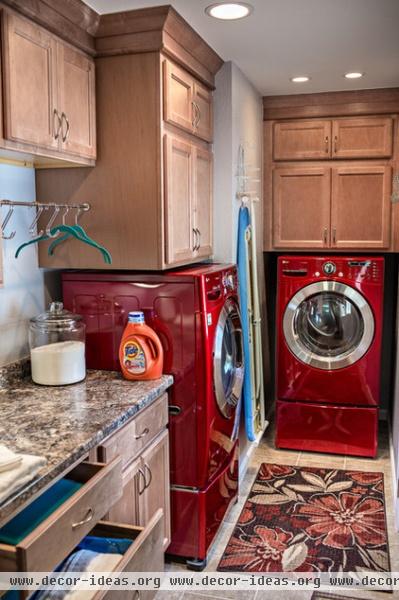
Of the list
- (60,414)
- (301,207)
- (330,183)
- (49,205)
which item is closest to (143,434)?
(60,414)

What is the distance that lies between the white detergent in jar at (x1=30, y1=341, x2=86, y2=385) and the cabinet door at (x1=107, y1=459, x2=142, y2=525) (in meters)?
0.43

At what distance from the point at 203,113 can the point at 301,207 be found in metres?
1.31

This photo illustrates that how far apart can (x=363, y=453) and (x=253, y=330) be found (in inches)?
42.3

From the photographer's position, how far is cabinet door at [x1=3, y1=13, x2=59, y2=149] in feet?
6.00

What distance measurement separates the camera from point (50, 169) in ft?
8.13

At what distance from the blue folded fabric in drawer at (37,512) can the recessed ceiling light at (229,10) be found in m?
1.81

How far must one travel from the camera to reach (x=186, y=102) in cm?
262

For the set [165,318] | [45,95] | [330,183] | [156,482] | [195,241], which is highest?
[45,95]

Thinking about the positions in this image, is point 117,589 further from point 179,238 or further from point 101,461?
point 179,238

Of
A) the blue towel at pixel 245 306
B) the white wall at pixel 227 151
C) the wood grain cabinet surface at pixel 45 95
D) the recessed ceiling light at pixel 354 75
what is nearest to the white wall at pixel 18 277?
the wood grain cabinet surface at pixel 45 95

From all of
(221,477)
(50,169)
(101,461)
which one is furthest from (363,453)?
(50,169)

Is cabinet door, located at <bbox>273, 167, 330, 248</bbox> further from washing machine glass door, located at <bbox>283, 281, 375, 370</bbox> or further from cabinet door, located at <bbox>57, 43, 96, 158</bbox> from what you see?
cabinet door, located at <bbox>57, 43, 96, 158</bbox>

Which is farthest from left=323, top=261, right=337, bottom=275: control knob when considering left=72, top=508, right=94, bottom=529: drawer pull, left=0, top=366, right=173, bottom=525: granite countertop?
left=72, top=508, right=94, bottom=529: drawer pull

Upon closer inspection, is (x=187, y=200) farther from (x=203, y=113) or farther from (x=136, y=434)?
(x=136, y=434)
